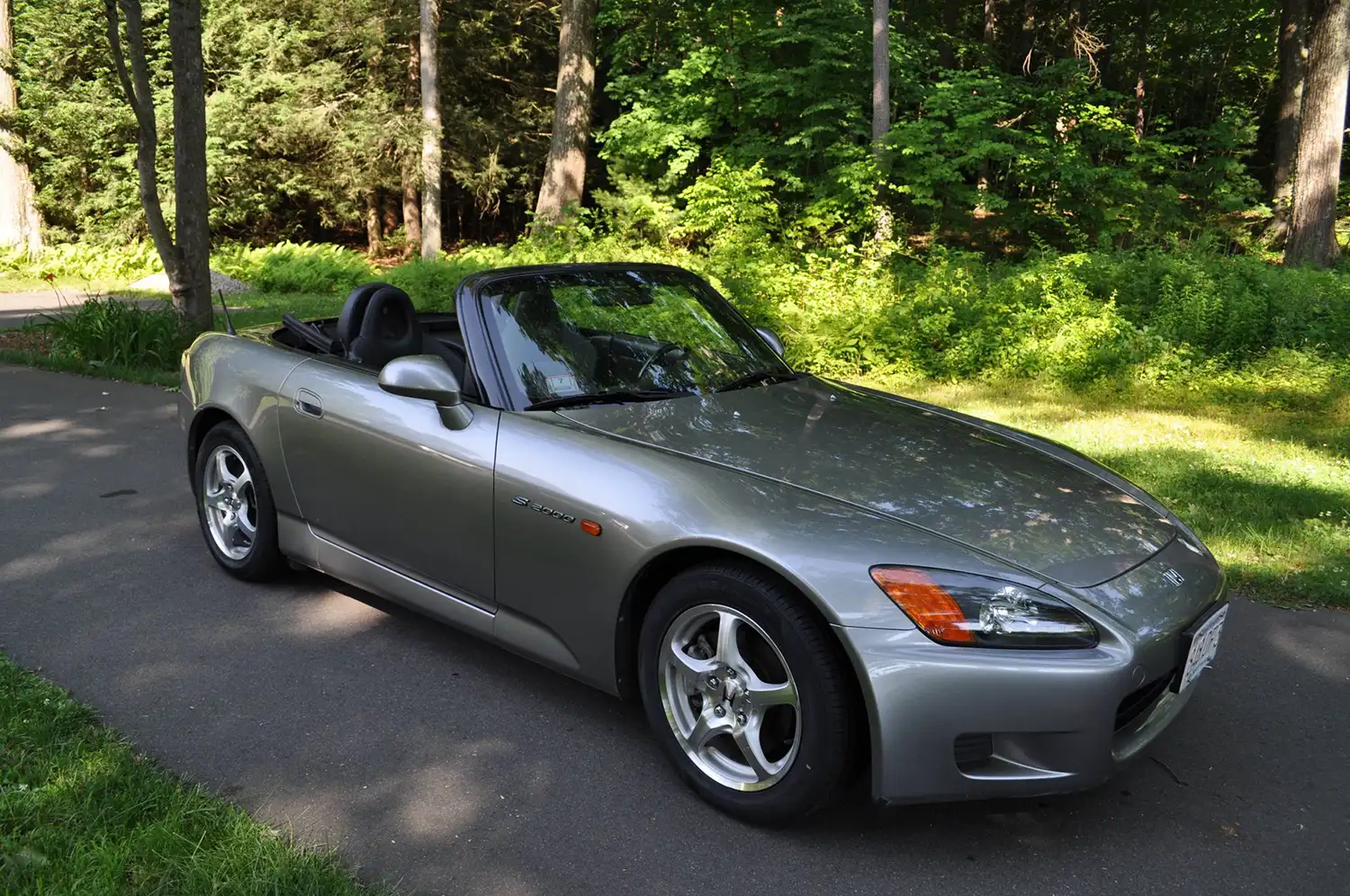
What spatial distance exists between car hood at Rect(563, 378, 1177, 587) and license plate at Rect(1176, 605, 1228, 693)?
0.24m

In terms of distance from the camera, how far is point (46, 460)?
7.03 m

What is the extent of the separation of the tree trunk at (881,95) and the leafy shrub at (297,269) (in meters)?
9.57

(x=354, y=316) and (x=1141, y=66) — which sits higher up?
(x=1141, y=66)

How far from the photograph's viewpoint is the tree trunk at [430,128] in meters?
24.1

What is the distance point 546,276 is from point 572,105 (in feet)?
59.2

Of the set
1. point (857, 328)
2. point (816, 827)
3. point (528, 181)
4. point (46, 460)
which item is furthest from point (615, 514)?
point (528, 181)

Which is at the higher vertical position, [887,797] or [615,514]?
[615,514]

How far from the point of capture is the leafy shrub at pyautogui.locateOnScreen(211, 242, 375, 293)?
20.8 metres

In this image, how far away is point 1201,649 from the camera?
9.74 feet

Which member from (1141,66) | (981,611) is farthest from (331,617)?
A: (1141,66)

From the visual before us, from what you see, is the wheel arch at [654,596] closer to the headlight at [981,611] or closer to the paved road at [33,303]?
the headlight at [981,611]

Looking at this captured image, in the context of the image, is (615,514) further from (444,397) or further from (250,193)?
(250,193)

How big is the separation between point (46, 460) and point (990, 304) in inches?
317

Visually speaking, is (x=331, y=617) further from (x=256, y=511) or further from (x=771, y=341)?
(x=771, y=341)
